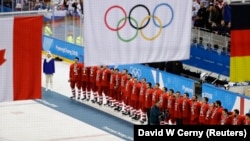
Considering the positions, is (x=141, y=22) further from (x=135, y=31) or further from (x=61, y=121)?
(x=61, y=121)

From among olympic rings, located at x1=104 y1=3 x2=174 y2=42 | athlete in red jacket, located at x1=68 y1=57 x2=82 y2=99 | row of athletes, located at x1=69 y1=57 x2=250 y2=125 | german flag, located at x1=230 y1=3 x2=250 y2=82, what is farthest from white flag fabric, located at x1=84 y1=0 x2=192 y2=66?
athlete in red jacket, located at x1=68 y1=57 x2=82 y2=99

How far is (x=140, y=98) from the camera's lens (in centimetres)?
1967

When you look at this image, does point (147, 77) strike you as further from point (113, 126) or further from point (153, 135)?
point (153, 135)

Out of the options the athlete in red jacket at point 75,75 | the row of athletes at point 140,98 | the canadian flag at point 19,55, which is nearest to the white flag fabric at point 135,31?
the canadian flag at point 19,55

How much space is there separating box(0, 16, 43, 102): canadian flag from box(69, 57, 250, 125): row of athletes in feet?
18.2

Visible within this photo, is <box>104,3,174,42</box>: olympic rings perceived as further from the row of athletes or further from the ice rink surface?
the ice rink surface

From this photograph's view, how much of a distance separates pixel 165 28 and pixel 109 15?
957 millimetres

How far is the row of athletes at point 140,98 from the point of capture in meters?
17.7

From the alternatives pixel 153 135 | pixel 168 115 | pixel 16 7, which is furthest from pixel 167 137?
pixel 16 7

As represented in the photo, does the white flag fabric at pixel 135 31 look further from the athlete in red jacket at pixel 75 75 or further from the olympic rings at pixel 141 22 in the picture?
the athlete in red jacket at pixel 75 75

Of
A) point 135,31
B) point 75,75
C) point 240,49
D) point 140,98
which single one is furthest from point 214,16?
point 135,31

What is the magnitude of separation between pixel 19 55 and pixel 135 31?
73.9 inches

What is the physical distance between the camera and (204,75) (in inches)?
884

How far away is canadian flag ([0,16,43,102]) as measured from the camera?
12.7 m
